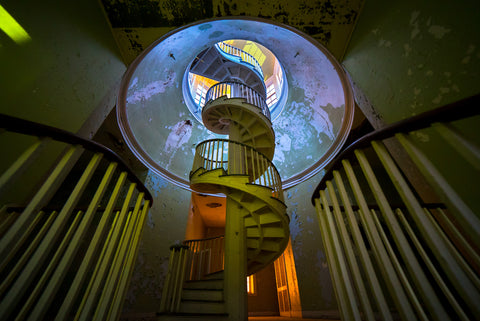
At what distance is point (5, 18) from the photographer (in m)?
1.55

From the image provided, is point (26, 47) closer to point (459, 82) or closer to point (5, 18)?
point (5, 18)

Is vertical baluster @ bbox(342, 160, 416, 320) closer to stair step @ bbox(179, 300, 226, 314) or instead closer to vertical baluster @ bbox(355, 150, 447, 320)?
vertical baluster @ bbox(355, 150, 447, 320)

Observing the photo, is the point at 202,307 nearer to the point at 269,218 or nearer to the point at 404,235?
the point at 269,218

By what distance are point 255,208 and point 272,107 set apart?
4890mm

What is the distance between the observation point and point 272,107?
24.5 feet

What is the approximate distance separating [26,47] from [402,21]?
347 cm

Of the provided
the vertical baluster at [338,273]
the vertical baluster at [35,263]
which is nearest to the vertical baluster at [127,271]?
the vertical baluster at [35,263]

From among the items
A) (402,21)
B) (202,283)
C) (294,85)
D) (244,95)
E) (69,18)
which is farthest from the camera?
(294,85)

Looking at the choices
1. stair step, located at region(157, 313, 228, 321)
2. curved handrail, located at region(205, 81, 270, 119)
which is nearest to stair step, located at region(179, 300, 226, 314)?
stair step, located at region(157, 313, 228, 321)

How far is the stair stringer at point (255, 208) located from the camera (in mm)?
3542

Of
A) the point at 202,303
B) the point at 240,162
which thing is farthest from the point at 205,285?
the point at 240,162

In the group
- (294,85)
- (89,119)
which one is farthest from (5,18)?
(294,85)

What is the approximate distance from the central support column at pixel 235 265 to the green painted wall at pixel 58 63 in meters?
2.80

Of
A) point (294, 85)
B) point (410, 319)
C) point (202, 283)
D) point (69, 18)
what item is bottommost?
point (410, 319)
